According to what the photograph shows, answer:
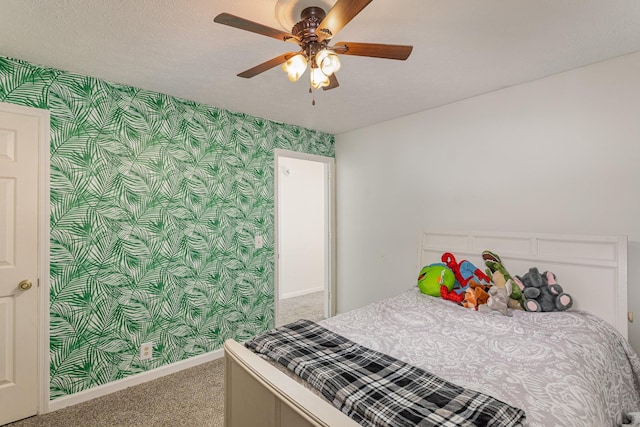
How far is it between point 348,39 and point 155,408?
2.85m

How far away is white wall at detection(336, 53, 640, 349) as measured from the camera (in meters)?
2.18

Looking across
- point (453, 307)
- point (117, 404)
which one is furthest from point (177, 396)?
point (453, 307)

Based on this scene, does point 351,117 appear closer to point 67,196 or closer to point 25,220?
point 67,196

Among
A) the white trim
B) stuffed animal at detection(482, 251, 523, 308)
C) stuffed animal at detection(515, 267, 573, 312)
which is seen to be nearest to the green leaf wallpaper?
the white trim

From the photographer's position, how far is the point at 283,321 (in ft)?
13.8

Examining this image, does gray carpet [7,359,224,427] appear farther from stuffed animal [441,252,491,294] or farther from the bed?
stuffed animal [441,252,491,294]

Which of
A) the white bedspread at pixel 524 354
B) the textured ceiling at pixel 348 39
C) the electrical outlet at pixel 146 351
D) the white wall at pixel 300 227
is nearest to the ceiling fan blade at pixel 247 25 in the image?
the textured ceiling at pixel 348 39

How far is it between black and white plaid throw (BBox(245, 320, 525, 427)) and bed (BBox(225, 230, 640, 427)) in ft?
0.20

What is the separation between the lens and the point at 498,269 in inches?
98.2

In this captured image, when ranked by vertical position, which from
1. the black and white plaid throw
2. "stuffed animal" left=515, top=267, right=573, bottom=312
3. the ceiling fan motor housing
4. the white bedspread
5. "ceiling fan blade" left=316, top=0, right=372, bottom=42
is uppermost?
the ceiling fan motor housing

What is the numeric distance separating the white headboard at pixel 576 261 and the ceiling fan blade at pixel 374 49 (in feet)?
6.21

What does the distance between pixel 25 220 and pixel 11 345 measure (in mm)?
842

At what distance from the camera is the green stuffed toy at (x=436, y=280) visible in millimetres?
2629

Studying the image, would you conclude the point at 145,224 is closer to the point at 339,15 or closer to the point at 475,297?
the point at 339,15
